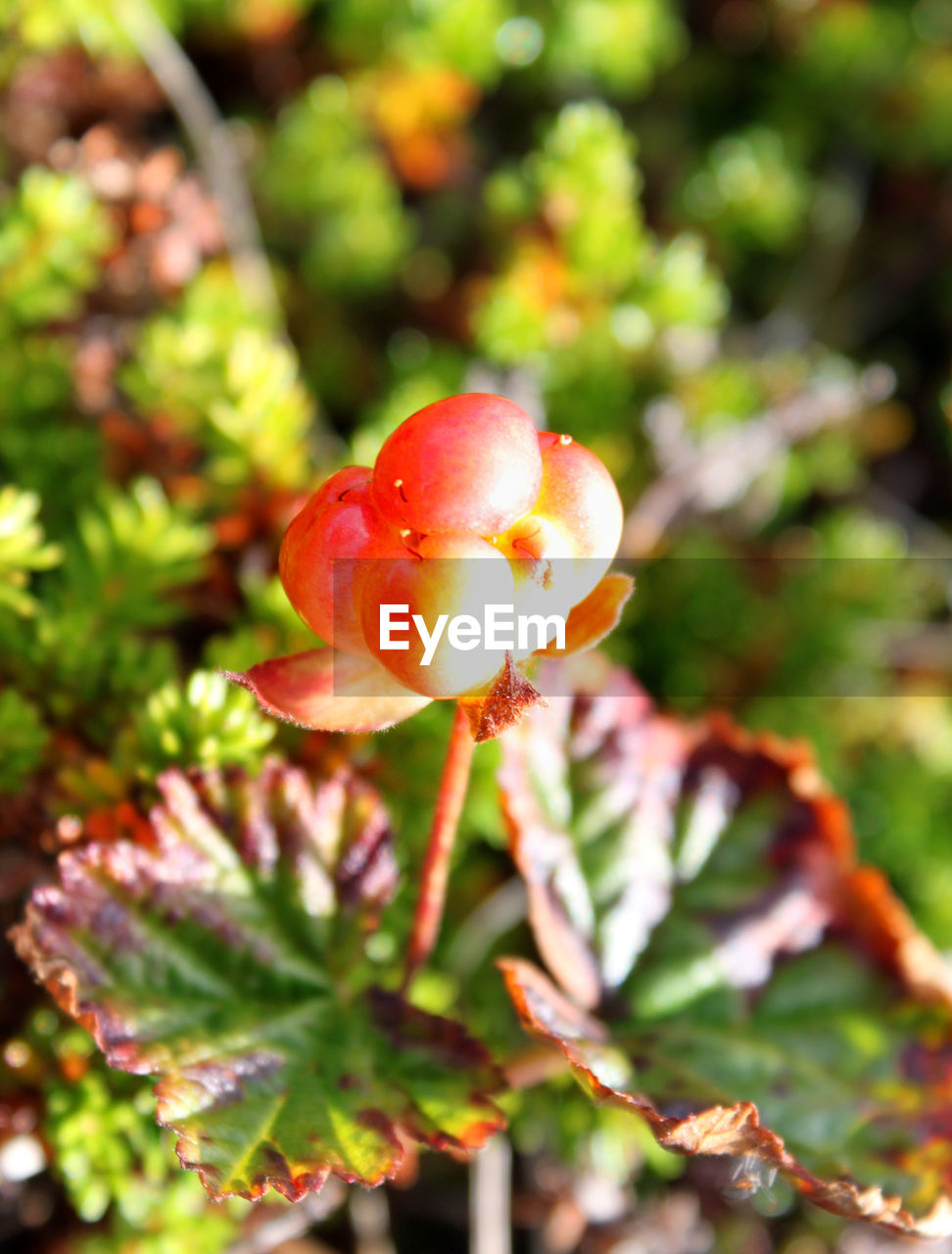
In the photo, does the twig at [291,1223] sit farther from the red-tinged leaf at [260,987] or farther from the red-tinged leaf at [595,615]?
the red-tinged leaf at [595,615]

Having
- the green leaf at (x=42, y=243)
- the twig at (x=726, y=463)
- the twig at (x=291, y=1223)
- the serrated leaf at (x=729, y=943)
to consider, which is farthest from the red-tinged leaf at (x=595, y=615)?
the green leaf at (x=42, y=243)

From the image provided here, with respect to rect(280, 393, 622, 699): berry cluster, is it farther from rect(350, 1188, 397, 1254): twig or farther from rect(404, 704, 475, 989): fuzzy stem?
rect(350, 1188, 397, 1254): twig

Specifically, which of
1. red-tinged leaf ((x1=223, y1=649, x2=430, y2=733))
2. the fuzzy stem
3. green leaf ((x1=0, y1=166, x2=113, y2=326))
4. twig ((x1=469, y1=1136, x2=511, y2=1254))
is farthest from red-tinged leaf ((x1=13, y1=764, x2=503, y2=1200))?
green leaf ((x1=0, y1=166, x2=113, y2=326))

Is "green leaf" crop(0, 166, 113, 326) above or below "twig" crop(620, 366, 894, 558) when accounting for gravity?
above

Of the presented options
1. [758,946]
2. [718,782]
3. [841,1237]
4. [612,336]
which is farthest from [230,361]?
[841,1237]

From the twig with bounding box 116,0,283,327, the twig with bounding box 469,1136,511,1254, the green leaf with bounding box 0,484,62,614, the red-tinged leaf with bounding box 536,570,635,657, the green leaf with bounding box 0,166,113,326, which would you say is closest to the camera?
the red-tinged leaf with bounding box 536,570,635,657

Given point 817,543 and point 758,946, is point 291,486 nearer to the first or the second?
point 758,946

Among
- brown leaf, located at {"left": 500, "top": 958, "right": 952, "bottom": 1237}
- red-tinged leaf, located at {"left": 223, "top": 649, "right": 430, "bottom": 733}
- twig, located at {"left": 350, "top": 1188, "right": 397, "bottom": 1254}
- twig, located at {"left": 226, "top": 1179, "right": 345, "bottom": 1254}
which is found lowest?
twig, located at {"left": 350, "top": 1188, "right": 397, "bottom": 1254}

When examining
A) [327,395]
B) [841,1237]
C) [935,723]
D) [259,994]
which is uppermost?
[327,395]
